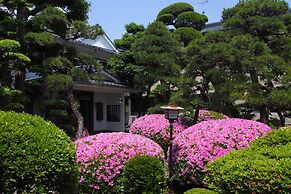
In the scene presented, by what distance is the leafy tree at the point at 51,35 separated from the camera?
38.9 ft

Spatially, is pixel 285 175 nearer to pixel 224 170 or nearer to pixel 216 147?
pixel 224 170

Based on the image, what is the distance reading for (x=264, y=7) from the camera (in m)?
13.1

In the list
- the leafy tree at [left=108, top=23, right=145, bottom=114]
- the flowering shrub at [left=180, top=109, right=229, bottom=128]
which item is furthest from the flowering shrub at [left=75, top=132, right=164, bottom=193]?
the leafy tree at [left=108, top=23, right=145, bottom=114]

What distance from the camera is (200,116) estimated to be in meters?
13.4

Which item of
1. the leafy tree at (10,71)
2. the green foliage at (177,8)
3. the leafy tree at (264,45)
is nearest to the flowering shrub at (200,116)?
the leafy tree at (264,45)

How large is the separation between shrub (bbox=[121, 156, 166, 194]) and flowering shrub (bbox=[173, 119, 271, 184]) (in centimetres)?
110

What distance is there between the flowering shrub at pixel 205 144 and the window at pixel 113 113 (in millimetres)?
13530

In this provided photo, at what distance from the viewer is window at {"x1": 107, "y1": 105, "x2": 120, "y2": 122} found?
2142cm

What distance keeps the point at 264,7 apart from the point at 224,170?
33.5 ft

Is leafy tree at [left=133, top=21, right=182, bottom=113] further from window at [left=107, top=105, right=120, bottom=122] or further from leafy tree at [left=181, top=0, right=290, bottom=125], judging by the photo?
window at [left=107, top=105, right=120, bottom=122]

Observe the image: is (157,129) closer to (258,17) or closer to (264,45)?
(264,45)

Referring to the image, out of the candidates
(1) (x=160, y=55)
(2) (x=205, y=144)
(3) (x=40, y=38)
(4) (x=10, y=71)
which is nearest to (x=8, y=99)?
(4) (x=10, y=71)

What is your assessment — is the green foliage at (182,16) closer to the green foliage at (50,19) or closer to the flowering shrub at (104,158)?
the green foliage at (50,19)

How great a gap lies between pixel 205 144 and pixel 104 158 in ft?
6.60
